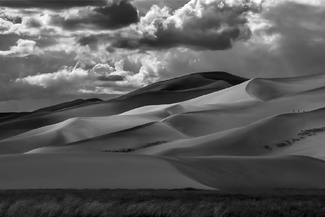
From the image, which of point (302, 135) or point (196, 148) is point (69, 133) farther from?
point (302, 135)

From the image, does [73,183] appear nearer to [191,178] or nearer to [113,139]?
[191,178]

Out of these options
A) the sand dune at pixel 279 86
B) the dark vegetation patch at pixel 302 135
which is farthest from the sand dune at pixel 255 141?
the sand dune at pixel 279 86

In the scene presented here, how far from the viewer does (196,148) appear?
79125mm

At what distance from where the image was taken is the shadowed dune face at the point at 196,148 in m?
46.1

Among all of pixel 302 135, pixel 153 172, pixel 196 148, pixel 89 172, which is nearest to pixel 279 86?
pixel 302 135

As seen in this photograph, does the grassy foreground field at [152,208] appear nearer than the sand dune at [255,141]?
Yes

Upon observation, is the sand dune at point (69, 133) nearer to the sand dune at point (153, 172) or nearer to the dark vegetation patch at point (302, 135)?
the dark vegetation patch at point (302, 135)

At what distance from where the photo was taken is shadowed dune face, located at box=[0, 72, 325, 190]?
46094 millimetres

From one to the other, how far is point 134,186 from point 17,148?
7561cm

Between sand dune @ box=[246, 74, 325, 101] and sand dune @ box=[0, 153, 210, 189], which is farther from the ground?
sand dune @ box=[246, 74, 325, 101]

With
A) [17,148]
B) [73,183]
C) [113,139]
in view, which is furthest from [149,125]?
[73,183]

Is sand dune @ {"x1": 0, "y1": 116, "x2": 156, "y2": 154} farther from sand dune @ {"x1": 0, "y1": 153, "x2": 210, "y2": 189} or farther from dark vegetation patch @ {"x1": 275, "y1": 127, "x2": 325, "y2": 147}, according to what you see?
sand dune @ {"x1": 0, "y1": 153, "x2": 210, "y2": 189}

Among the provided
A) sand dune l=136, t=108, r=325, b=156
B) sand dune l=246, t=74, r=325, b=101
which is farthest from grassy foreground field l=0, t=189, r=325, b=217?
sand dune l=246, t=74, r=325, b=101

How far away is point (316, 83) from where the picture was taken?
155 meters
